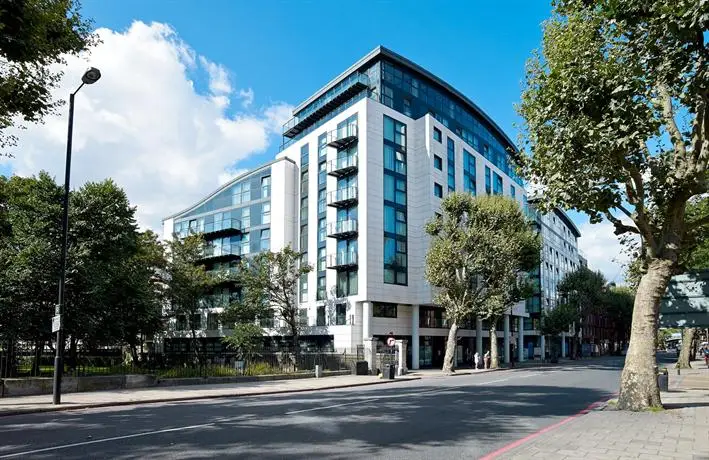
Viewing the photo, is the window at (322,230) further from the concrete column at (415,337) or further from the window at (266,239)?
the concrete column at (415,337)

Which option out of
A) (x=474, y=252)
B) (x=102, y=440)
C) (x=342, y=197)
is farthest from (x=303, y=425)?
(x=342, y=197)

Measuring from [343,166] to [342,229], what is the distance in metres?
5.08

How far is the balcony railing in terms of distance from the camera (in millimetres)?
55031

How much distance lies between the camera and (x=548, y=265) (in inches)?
3095

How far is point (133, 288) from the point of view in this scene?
25.8 m

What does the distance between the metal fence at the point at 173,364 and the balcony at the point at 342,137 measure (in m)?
17.2

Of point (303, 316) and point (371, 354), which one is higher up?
point (303, 316)

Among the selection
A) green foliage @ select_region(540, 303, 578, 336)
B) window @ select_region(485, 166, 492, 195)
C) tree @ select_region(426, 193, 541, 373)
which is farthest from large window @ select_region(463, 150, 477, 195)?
green foliage @ select_region(540, 303, 578, 336)

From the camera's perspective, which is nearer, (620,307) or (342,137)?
(342,137)

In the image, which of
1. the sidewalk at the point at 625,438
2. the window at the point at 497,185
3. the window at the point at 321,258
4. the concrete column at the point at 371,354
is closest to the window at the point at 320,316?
the window at the point at 321,258

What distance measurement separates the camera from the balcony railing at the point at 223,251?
55.0m

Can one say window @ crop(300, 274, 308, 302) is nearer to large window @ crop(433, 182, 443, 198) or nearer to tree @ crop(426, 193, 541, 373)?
tree @ crop(426, 193, 541, 373)

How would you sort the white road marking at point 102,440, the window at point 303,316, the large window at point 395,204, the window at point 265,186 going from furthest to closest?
the window at point 265,186 < the window at point 303,316 < the large window at point 395,204 < the white road marking at point 102,440

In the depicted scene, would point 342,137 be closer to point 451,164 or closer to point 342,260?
point 342,260
